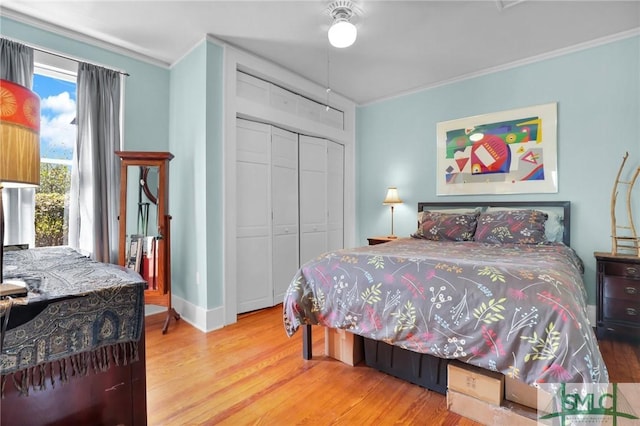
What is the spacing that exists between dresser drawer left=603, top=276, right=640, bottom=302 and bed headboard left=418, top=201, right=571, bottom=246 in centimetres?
52

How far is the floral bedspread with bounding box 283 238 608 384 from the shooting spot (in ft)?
4.27

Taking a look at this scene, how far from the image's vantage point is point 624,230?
2791 mm

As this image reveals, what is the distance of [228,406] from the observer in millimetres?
1715

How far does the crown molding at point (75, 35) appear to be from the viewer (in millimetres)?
2445

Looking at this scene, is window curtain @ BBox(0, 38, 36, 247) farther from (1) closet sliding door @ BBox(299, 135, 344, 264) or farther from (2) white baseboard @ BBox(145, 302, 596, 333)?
(1) closet sliding door @ BBox(299, 135, 344, 264)

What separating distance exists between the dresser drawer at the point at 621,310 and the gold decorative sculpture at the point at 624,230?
15.6 inches

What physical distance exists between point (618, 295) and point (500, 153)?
5.35ft

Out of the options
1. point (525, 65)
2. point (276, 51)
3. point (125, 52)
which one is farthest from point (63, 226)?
point (525, 65)

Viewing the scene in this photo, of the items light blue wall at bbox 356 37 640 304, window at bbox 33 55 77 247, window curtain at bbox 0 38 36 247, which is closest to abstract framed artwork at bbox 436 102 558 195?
light blue wall at bbox 356 37 640 304

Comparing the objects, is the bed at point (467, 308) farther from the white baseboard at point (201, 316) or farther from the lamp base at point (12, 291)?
the lamp base at point (12, 291)

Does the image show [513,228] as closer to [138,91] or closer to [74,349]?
[74,349]

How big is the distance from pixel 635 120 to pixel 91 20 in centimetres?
469

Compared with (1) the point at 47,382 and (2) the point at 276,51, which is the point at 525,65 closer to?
(2) the point at 276,51

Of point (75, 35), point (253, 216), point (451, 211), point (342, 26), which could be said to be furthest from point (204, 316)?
point (451, 211)
